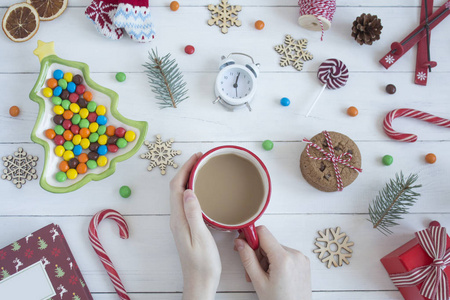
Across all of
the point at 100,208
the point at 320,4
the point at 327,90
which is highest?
the point at 320,4

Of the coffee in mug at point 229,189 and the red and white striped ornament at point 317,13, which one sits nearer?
the coffee in mug at point 229,189

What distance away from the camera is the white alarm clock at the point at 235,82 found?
0.99 meters

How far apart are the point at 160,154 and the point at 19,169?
0.39m

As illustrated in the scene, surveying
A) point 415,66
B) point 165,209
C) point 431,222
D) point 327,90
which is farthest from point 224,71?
point 431,222

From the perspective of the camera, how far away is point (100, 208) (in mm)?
988

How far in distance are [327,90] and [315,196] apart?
0.31 m

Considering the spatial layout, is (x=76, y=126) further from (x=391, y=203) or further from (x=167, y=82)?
(x=391, y=203)

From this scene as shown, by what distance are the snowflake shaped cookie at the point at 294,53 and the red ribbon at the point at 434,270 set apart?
1.86 ft

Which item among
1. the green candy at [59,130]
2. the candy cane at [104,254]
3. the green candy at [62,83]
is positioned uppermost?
the green candy at [62,83]

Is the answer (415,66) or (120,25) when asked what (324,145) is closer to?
(415,66)

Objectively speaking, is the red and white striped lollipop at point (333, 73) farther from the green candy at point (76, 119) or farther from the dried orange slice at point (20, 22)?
the dried orange slice at point (20, 22)

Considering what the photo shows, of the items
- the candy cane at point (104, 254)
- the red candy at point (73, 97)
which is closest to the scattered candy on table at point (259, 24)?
the red candy at point (73, 97)

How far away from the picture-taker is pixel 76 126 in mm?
988

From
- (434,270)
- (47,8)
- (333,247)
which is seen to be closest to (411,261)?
(434,270)
